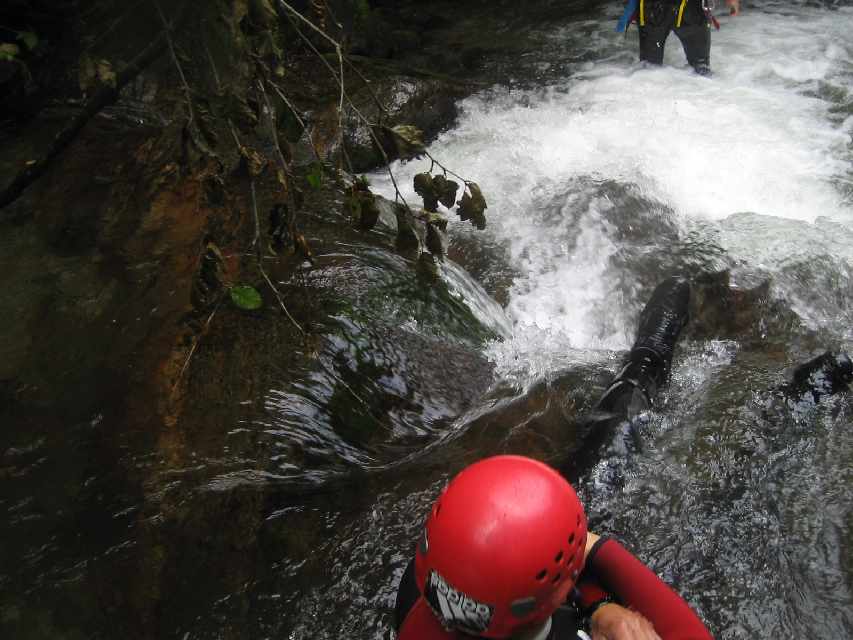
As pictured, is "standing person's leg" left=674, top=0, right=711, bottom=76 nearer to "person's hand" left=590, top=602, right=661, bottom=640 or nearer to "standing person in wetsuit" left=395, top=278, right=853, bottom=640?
"standing person in wetsuit" left=395, top=278, right=853, bottom=640

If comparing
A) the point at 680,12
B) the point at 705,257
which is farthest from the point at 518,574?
the point at 680,12

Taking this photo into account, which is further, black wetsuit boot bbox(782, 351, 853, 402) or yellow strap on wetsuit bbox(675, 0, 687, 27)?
yellow strap on wetsuit bbox(675, 0, 687, 27)

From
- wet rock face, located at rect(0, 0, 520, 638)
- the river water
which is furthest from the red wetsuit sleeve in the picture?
wet rock face, located at rect(0, 0, 520, 638)

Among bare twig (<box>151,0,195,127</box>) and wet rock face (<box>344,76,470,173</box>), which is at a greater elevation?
bare twig (<box>151,0,195,127</box>)

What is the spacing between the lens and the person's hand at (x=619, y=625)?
5.73 ft

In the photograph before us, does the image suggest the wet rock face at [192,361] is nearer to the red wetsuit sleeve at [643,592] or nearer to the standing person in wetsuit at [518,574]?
the standing person in wetsuit at [518,574]

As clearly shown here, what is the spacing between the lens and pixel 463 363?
3326 mm

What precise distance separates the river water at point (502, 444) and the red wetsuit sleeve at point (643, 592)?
2.43 feet

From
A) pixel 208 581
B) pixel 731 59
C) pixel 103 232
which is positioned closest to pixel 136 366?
pixel 208 581

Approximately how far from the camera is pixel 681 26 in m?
6.62

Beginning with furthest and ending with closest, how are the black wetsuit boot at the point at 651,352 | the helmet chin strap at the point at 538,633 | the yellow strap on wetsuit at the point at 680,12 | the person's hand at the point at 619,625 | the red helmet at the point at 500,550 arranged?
the yellow strap on wetsuit at the point at 680,12 < the black wetsuit boot at the point at 651,352 < the person's hand at the point at 619,625 < the helmet chin strap at the point at 538,633 < the red helmet at the point at 500,550

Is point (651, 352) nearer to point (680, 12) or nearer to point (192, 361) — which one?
point (192, 361)

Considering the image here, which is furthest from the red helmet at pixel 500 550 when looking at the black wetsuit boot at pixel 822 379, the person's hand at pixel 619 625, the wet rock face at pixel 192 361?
the black wetsuit boot at pixel 822 379

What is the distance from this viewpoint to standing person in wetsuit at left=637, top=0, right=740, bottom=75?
6.51m
